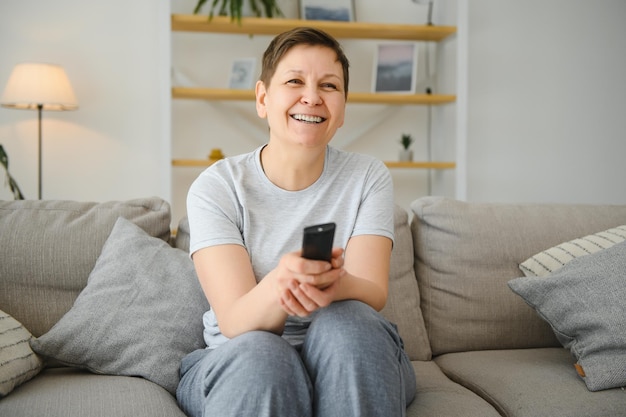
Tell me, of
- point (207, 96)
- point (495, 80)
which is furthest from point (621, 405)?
point (495, 80)

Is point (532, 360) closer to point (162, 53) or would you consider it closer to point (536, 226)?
point (536, 226)

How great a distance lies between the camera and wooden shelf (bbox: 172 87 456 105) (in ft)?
10.7

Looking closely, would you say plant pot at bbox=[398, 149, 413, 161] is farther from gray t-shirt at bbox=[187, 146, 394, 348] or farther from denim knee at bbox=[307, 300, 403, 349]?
denim knee at bbox=[307, 300, 403, 349]

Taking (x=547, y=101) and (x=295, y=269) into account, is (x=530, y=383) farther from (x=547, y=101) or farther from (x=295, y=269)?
(x=547, y=101)

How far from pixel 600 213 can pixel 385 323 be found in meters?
1.03

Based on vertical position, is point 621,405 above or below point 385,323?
below

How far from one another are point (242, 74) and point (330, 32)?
503 mm

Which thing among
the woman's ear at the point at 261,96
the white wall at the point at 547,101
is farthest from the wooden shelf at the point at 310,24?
the woman's ear at the point at 261,96

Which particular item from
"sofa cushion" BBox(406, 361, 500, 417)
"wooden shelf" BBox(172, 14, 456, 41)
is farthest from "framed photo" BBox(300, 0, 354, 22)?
"sofa cushion" BBox(406, 361, 500, 417)

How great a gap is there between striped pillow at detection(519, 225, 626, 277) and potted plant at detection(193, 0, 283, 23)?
6.63ft

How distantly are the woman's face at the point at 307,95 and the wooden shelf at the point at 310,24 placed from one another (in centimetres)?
197

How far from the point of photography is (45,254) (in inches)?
63.4

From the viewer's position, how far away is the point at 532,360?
63.4 inches

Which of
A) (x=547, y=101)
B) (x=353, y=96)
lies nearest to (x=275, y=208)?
(x=353, y=96)
